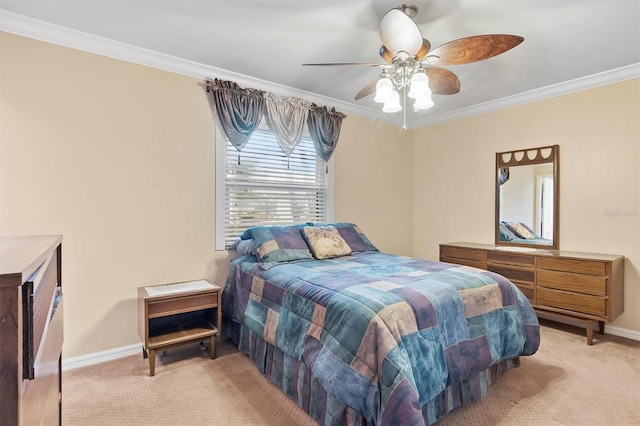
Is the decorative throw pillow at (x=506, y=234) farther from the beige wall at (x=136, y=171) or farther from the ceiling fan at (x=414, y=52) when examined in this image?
the ceiling fan at (x=414, y=52)

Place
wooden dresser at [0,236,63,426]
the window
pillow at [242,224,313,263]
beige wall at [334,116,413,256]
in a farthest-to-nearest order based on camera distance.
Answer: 1. beige wall at [334,116,413,256]
2. the window
3. pillow at [242,224,313,263]
4. wooden dresser at [0,236,63,426]

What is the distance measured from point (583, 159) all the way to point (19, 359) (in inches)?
167

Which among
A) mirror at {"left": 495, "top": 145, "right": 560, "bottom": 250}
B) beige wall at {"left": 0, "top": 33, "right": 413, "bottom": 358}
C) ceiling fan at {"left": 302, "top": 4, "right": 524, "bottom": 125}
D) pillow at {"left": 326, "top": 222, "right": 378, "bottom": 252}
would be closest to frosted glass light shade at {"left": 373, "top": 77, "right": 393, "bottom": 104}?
ceiling fan at {"left": 302, "top": 4, "right": 524, "bottom": 125}

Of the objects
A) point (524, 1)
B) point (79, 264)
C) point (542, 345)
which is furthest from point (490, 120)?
point (79, 264)

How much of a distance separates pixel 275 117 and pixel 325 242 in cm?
140

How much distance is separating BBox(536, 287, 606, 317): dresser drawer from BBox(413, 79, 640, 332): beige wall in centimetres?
54

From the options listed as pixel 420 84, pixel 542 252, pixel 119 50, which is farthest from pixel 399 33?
pixel 542 252

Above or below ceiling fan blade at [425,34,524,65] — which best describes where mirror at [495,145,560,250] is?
below

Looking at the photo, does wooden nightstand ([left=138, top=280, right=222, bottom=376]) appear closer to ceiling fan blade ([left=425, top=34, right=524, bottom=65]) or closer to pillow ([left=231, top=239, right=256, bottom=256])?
pillow ([left=231, top=239, right=256, bottom=256])

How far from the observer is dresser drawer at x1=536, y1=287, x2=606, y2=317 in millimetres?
2820

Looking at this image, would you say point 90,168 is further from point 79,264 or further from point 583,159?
point 583,159

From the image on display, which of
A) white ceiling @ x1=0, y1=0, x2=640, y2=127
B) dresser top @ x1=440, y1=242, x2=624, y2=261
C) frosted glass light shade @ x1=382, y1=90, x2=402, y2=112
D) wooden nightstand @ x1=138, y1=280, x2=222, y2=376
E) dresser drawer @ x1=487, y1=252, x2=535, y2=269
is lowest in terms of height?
wooden nightstand @ x1=138, y1=280, x2=222, y2=376

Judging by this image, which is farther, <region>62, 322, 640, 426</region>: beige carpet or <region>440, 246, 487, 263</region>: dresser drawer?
<region>440, 246, 487, 263</region>: dresser drawer

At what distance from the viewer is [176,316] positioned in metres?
2.79
